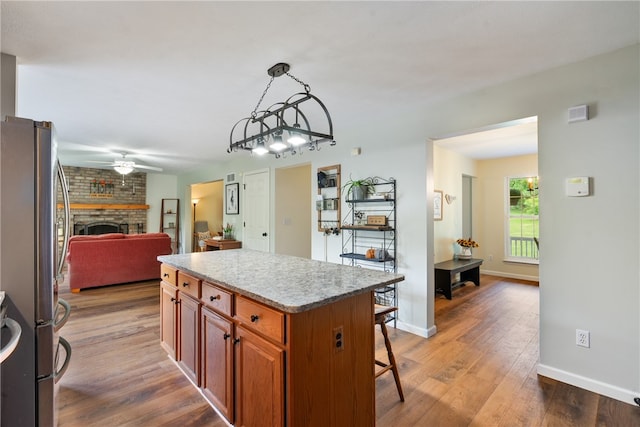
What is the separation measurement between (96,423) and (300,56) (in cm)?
272

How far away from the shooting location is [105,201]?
791 cm

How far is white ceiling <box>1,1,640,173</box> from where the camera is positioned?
1.67 meters

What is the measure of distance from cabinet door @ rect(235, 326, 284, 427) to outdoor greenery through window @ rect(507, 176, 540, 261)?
594 centimetres

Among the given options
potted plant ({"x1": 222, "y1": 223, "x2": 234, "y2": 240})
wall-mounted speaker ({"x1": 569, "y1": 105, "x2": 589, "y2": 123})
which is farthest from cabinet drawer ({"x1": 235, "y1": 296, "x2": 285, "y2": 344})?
potted plant ({"x1": 222, "y1": 223, "x2": 234, "y2": 240})

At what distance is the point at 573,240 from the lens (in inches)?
88.2

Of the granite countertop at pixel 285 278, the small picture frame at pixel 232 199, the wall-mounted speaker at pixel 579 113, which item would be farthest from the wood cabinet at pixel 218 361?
the small picture frame at pixel 232 199

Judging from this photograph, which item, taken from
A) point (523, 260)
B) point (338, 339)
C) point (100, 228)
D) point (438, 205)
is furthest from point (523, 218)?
point (100, 228)

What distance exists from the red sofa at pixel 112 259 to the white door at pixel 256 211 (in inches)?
59.7

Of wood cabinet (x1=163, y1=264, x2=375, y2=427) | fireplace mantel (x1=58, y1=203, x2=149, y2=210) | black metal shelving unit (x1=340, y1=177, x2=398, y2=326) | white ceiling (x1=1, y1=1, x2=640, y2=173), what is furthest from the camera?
fireplace mantel (x1=58, y1=203, x2=149, y2=210)

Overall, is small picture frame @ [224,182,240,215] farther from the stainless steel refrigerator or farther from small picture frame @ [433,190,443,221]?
the stainless steel refrigerator

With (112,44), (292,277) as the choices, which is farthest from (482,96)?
(112,44)

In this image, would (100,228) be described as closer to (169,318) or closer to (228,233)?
(228,233)

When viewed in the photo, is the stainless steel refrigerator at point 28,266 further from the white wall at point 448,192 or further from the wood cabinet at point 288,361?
the white wall at point 448,192

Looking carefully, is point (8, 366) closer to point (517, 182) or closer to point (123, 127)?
point (123, 127)
